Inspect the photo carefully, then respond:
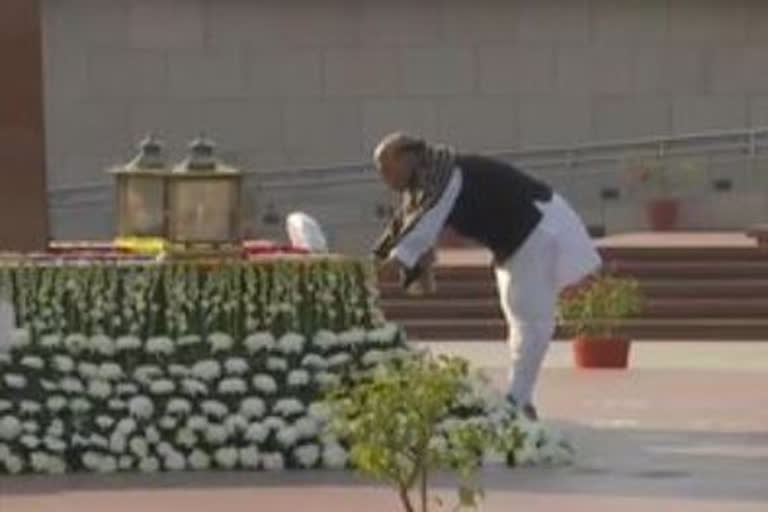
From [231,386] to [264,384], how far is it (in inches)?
5.4

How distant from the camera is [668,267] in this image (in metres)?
21.3

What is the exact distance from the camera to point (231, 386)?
33.0 ft

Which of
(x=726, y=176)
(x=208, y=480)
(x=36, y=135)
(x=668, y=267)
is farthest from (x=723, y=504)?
(x=726, y=176)

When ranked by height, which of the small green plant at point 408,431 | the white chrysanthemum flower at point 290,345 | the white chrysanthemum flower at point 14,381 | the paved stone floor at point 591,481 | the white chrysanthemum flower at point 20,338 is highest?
the small green plant at point 408,431

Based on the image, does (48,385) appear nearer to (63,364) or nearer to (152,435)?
(63,364)

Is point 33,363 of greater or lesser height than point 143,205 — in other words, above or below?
below

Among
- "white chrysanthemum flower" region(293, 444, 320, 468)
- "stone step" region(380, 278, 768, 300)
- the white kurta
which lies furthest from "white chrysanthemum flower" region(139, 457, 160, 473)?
"stone step" region(380, 278, 768, 300)

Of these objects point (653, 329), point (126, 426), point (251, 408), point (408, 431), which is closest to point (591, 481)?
point (251, 408)

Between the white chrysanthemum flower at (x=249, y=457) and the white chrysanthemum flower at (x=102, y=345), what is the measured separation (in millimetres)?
659

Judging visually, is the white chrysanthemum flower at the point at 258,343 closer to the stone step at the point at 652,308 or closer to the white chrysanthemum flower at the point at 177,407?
the white chrysanthemum flower at the point at 177,407

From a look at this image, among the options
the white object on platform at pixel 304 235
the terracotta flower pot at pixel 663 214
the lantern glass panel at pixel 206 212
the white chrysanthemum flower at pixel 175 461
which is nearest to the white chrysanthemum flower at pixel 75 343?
the white chrysanthemum flower at pixel 175 461

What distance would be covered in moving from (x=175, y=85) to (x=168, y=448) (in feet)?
63.8

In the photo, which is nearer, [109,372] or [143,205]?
[109,372]

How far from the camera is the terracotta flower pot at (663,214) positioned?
26969mm
